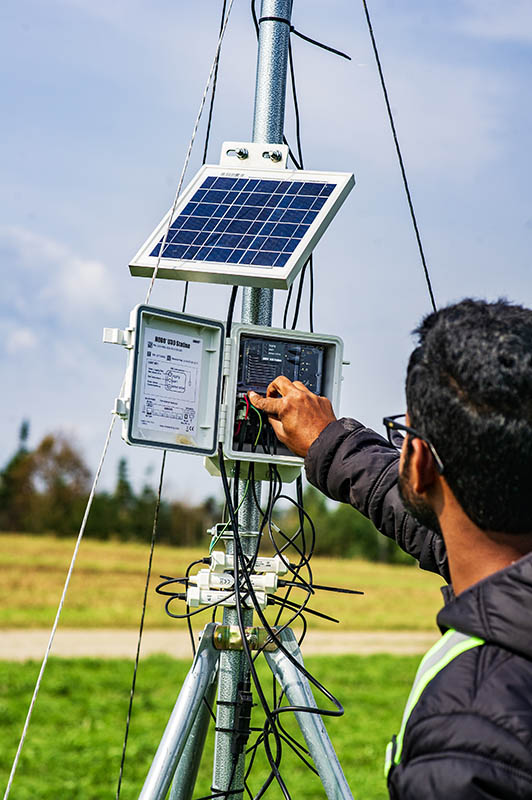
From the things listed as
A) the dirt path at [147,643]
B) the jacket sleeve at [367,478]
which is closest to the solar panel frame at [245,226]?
the jacket sleeve at [367,478]

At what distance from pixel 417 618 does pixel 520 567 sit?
2263 centimetres

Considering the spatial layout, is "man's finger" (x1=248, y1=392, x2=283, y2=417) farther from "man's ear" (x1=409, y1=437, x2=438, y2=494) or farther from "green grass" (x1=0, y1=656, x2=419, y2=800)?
"green grass" (x1=0, y1=656, x2=419, y2=800)

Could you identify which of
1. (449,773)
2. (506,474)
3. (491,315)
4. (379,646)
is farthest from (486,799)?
(379,646)

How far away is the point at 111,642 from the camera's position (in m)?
18.0

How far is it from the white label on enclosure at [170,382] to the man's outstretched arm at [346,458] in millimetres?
177

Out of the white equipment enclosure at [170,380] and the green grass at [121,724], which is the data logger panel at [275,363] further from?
the green grass at [121,724]

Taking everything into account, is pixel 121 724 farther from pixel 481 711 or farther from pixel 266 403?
pixel 481 711

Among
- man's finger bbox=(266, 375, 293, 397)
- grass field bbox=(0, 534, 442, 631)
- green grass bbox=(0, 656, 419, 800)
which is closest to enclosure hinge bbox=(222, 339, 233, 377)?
man's finger bbox=(266, 375, 293, 397)

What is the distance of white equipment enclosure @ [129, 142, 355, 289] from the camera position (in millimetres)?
2512

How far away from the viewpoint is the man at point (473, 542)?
1268 millimetres

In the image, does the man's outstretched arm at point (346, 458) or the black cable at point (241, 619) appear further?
the man's outstretched arm at point (346, 458)

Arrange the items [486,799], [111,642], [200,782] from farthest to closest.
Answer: [111,642] < [200,782] < [486,799]

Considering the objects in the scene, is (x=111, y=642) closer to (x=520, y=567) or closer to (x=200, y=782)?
(x=200, y=782)

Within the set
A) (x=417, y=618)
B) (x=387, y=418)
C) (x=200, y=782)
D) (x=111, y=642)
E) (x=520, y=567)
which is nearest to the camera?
(x=520, y=567)
